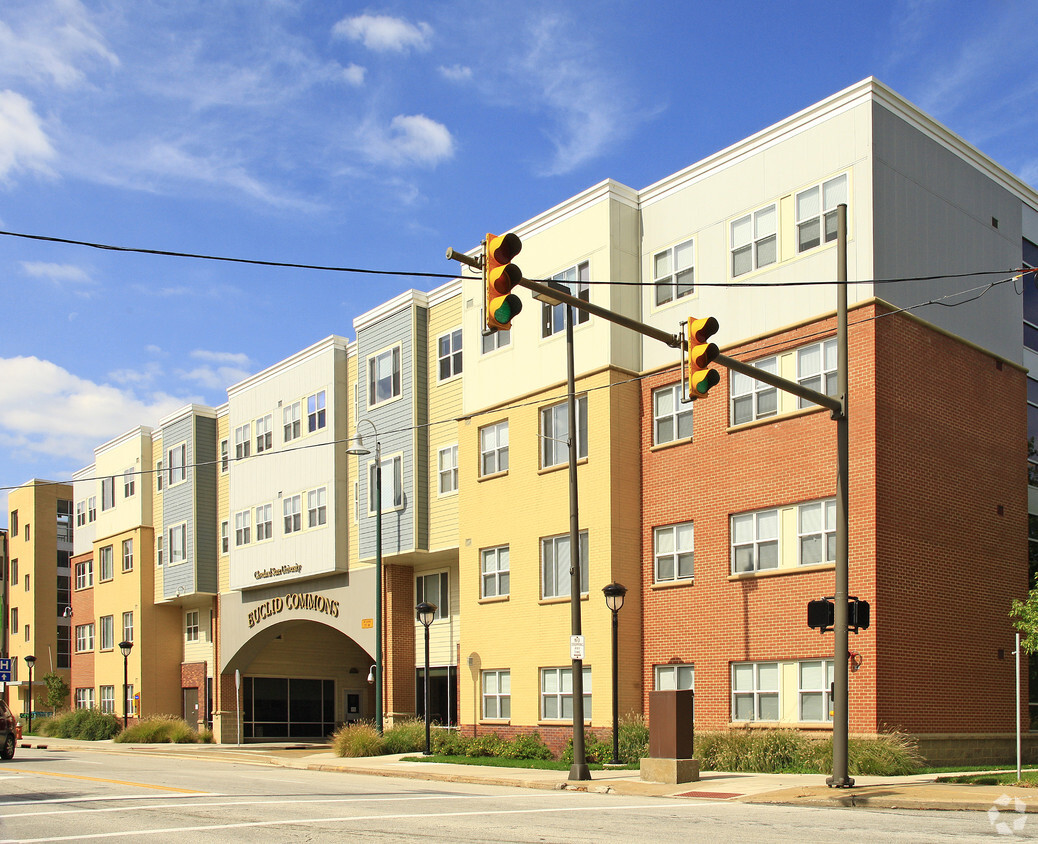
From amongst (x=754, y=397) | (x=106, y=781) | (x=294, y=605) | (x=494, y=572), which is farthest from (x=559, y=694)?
(x=294, y=605)

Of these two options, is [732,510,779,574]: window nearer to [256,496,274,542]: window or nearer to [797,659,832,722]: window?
[797,659,832,722]: window

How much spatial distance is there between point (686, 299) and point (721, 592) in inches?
270

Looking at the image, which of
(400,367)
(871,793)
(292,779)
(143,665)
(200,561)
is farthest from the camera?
(143,665)

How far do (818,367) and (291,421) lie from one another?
22619mm

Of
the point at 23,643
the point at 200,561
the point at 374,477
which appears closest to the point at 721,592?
the point at 374,477

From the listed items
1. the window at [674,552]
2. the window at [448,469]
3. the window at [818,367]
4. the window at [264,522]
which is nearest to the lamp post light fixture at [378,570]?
the window at [448,469]

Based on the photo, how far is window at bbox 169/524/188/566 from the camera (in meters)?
49.6

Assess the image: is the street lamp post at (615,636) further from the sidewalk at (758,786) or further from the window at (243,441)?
the window at (243,441)

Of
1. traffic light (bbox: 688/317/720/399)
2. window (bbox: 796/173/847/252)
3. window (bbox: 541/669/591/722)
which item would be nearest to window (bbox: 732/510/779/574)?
window (bbox: 541/669/591/722)

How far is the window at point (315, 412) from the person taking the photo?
4025cm

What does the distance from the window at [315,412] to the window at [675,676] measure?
1721 centimetres

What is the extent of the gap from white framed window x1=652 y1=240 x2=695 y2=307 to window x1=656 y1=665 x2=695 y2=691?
858cm

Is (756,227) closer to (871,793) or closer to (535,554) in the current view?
(535,554)

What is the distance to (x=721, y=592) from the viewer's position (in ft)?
85.0
